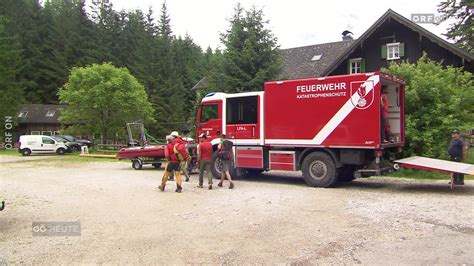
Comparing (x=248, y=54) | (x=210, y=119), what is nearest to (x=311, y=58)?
(x=248, y=54)

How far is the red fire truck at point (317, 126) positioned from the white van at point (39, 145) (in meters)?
22.9

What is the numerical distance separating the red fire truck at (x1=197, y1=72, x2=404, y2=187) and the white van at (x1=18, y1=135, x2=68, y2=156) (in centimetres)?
2294

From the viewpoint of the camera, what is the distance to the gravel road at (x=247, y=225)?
19.7 ft

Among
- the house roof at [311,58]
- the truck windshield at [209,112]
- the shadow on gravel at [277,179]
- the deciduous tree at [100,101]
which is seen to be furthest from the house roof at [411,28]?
the deciduous tree at [100,101]

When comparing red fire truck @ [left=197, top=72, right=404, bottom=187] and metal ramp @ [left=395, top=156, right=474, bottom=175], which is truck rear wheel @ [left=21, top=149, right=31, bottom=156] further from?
metal ramp @ [left=395, top=156, right=474, bottom=175]

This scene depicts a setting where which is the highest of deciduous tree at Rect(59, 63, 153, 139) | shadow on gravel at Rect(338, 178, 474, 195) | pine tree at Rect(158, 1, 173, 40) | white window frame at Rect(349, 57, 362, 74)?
pine tree at Rect(158, 1, 173, 40)

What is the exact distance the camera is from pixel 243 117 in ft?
48.4

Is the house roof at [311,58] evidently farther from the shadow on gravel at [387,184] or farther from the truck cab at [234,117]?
the shadow on gravel at [387,184]

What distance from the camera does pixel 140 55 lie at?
52.2 metres

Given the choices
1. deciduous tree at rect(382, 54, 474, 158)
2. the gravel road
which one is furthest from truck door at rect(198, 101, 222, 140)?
deciduous tree at rect(382, 54, 474, 158)

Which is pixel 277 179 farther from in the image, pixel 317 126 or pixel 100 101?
pixel 100 101

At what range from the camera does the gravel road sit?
6008mm

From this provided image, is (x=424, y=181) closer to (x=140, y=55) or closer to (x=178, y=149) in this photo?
(x=178, y=149)

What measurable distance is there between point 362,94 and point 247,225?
5957 mm
